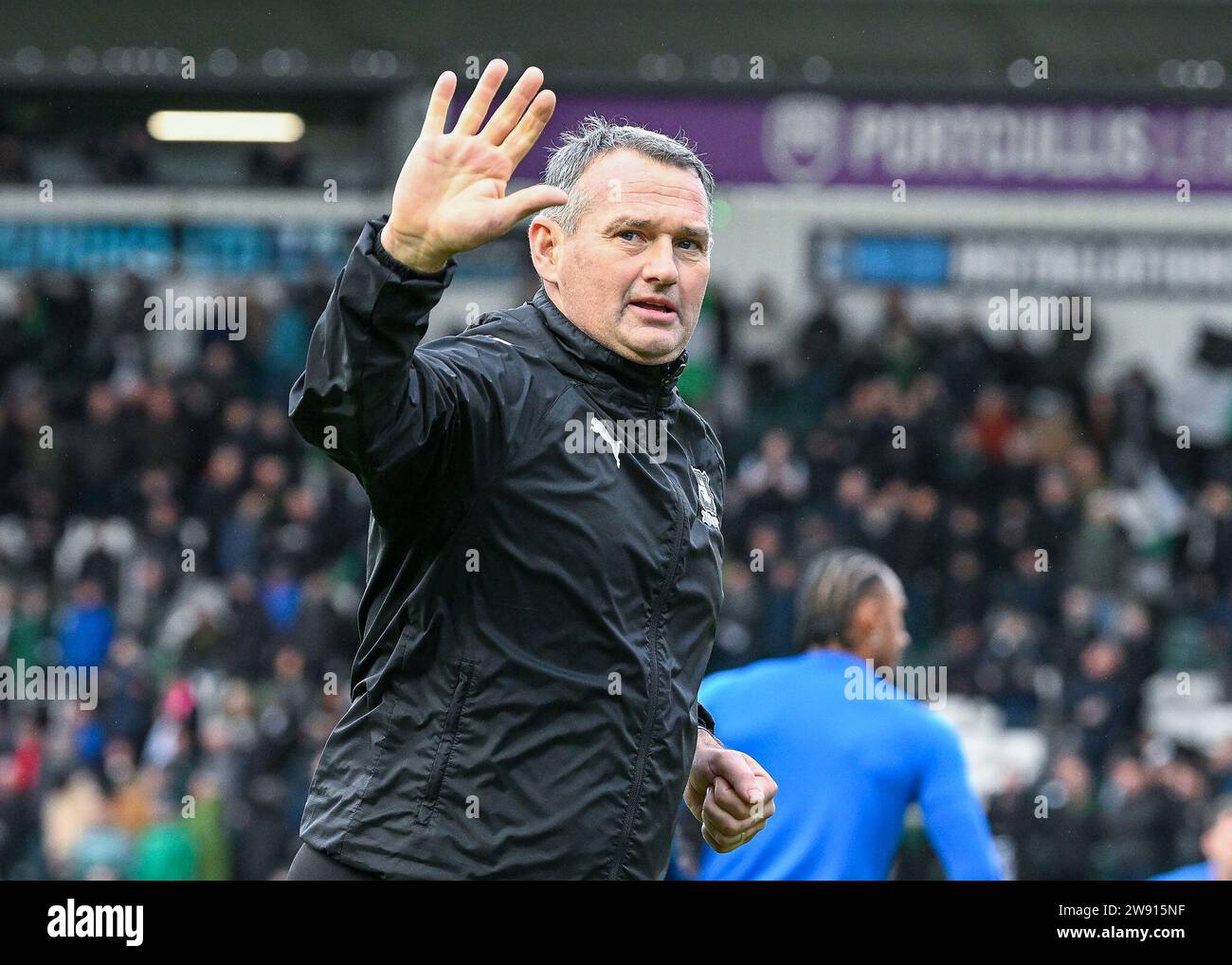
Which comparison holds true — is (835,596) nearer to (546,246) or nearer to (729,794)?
(729,794)

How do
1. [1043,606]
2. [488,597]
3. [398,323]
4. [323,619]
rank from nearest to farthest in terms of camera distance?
[398,323] < [488,597] < [323,619] < [1043,606]

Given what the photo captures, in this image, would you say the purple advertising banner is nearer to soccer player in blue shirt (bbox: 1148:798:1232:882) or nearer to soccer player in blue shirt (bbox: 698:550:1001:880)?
soccer player in blue shirt (bbox: 698:550:1001:880)

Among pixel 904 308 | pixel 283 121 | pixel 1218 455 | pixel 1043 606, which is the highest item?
pixel 283 121

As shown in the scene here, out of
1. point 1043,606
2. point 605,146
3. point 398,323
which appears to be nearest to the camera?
point 398,323

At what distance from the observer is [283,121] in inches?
575

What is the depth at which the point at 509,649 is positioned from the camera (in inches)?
113

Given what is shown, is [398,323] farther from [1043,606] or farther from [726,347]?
[726,347]

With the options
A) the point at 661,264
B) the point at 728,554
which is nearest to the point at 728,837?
the point at 661,264

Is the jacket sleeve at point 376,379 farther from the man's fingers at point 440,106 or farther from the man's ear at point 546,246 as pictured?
the man's ear at point 546,246

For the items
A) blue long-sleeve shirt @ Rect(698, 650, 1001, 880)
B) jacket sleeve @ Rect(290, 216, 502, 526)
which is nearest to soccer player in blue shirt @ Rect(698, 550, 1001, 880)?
blue long-sleeve shirt @ Rect(698, 650, 1001, 880)

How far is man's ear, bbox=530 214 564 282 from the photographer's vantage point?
3.19m

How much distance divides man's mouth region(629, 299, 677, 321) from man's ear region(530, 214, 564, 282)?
17 cm
